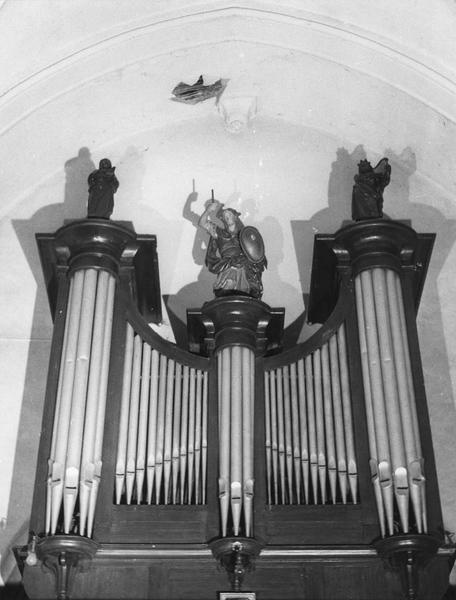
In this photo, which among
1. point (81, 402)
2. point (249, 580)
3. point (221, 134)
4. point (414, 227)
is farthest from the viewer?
point (221, 134)

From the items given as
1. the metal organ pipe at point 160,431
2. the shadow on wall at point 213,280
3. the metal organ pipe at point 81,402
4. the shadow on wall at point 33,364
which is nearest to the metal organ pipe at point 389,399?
the shadow on wall at point 213,280

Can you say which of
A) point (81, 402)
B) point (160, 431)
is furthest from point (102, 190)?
point (160, 431)

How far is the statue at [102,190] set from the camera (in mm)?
9461

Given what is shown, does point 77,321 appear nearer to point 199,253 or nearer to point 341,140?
point 199,253

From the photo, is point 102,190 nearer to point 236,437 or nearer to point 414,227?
point 236,437

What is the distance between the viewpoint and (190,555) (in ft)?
25.5

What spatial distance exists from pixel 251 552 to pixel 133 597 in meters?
0.87

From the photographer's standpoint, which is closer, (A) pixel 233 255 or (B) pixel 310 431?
(B) pixel 310 431

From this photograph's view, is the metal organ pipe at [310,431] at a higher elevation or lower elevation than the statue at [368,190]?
lower

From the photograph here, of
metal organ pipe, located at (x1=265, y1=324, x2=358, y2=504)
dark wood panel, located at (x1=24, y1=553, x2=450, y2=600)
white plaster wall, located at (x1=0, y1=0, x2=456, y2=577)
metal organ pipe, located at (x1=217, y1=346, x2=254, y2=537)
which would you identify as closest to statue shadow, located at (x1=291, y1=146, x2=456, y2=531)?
white plaster wall, located at (x1=0, y1=0, x2=456, y2=577)

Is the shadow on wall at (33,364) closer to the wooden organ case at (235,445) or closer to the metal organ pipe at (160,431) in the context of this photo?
the wooden organ case at (235,445)

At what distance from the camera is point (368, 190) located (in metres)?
9.63

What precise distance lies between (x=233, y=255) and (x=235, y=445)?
6.13 ft

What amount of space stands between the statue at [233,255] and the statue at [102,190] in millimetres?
824
